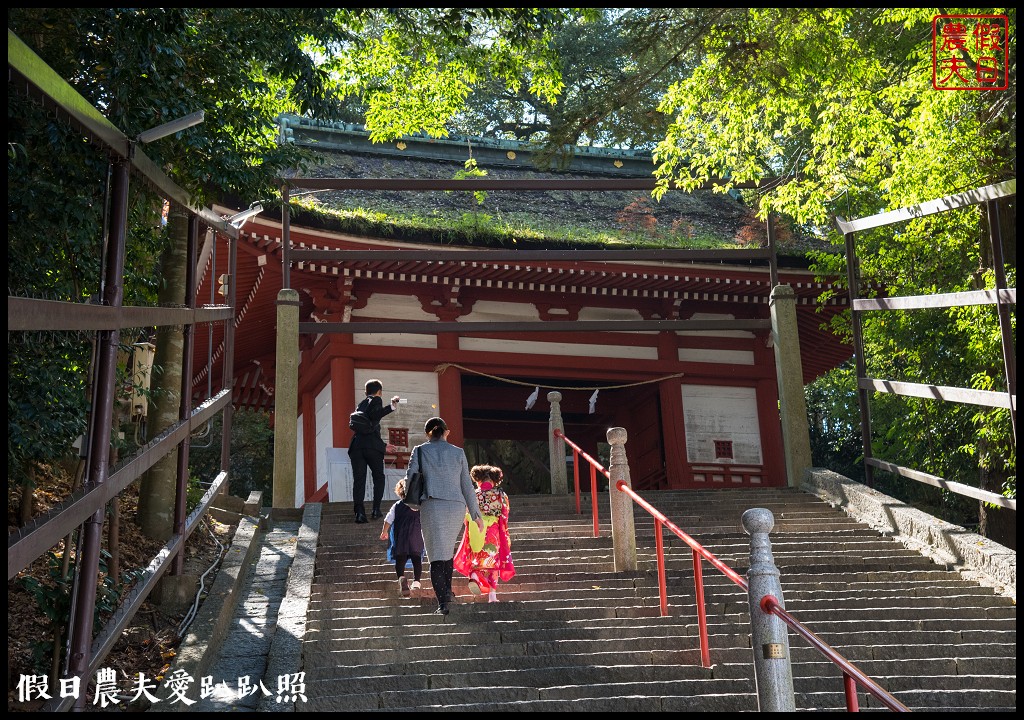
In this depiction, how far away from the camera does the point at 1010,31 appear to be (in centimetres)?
785

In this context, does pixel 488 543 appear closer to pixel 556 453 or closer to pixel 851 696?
pixel 851 696

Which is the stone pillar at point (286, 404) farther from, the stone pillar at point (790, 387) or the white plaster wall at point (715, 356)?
the white plaster wall at point (715, 356)

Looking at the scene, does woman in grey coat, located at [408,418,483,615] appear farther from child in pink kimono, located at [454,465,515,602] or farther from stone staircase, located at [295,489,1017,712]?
stone staircase, located at [295,489,1017,712]

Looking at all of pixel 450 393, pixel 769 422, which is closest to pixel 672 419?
pixel 769 422

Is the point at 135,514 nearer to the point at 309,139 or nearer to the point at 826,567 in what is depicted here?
the point at 826,567

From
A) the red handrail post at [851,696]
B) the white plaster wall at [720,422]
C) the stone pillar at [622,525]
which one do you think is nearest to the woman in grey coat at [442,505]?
the stone pillar at [622,525]

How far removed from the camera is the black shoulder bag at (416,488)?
20.9ft

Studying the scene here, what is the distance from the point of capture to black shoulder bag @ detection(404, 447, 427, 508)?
6.37 meters

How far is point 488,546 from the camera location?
6.63 meters

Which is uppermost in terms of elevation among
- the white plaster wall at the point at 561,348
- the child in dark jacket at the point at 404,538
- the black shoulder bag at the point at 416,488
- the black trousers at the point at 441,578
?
the white plaster wall at the point at 561,348

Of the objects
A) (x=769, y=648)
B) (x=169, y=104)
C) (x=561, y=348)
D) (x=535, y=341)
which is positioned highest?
(x=169, y=104)

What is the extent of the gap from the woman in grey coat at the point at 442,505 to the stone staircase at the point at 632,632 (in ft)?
0.87

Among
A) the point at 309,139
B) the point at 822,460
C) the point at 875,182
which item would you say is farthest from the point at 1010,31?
the point at 822,460

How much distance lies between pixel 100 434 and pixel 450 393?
8.46 m
